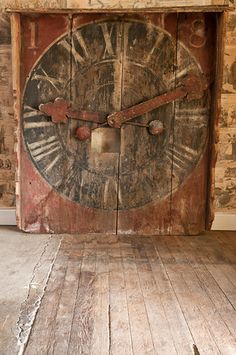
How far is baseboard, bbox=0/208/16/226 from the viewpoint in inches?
105

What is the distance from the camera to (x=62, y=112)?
2475 mm

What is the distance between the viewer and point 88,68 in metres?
2.47

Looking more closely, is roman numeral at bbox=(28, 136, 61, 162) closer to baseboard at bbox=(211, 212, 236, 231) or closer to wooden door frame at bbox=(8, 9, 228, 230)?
wooden door frame at bbox=(8, 9, 228, 230)

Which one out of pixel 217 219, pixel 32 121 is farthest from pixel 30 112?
pixel 217 219

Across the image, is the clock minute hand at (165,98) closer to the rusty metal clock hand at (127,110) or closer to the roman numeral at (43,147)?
the rusty metal clock hand at (127,110)

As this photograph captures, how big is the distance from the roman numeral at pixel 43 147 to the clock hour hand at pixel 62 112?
0.43ft

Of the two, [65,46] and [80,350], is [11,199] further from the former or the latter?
[80,350]

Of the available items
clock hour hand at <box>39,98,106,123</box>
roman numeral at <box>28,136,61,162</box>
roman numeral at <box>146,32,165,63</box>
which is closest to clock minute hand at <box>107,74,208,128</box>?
clock hour hand at <box>39,98,106,123</box>

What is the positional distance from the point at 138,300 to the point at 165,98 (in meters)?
1.25

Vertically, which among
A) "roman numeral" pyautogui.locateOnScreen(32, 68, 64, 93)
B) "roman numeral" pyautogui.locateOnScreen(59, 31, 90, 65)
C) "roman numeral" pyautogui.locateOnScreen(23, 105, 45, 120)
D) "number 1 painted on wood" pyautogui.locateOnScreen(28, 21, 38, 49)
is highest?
"number 1 painted on wood" pyautogui.locateOnScreen(28, 21, 38, 49)

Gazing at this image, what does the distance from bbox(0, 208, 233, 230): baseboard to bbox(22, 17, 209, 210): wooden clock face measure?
354 mm

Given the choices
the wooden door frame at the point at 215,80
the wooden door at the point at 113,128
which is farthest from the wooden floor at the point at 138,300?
the wooden door frame at the point at 215,80

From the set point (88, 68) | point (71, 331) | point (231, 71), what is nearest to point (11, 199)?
point (88, 68)

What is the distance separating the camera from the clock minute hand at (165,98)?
246cm
